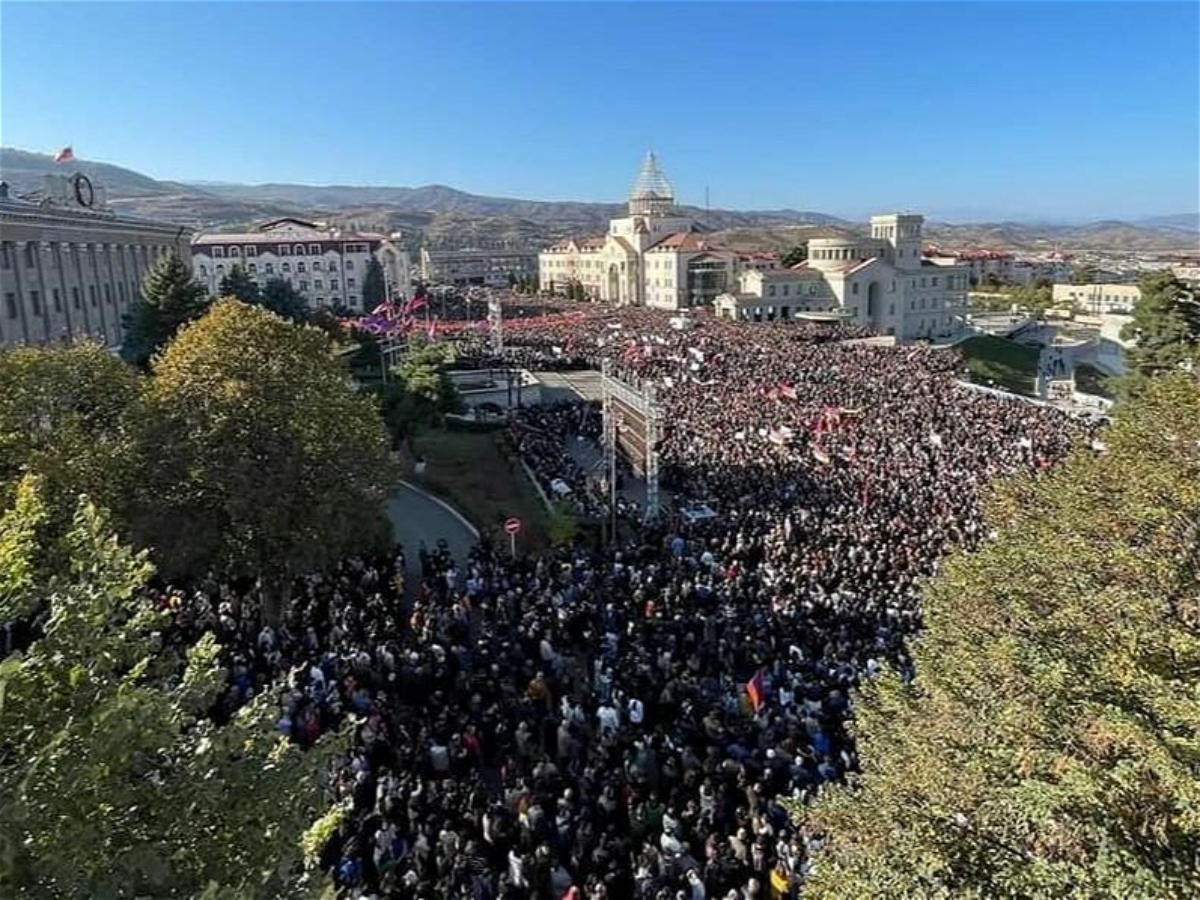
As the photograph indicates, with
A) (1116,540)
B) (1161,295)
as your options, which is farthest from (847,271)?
(1116,540)

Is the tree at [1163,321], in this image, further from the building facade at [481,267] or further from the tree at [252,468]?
the building facade at [481,267]

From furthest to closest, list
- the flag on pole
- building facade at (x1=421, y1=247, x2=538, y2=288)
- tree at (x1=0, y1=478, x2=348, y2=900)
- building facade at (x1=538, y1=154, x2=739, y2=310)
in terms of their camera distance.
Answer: building facade at (x1=421, y1=247, x2=538, y2=288) → building facade at (x1=538, y1=154, x2=739, y2=310) → the flag on pole → tree at (x1=0, y1=478, x2=348, y2=900)

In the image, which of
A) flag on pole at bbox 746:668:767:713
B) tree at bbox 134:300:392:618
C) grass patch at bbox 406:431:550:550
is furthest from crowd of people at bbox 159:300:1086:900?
grass patch at bbox 406:431:550:550

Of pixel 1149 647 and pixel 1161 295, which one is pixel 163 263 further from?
pixel 1161 295

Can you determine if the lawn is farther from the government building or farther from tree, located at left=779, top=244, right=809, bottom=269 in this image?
tree, located at left=779, top=244, right=809, bottom=269

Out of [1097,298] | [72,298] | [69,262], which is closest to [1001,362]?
[1097,298]

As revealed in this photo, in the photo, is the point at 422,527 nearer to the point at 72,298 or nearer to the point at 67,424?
the point at 67,424
